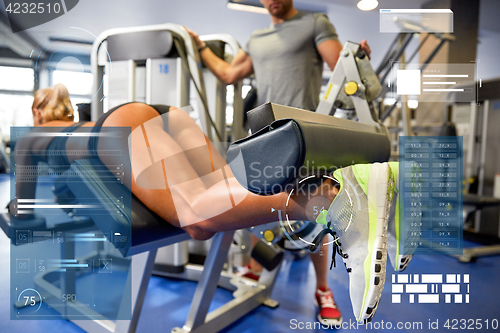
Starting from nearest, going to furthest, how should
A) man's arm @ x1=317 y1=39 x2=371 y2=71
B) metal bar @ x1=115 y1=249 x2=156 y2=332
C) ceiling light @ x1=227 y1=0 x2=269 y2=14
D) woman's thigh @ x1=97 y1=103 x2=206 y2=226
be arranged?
woman's thigh @ x1=97 y1=103 x2=206 y2=226, metal bar @ x1=115 y1=249 x2=156 y2=332, man's arm @ x1=317 y1=39 x2=371 y2=71, ceiling light @ x1=227 y1=0 x2=269 y2=14

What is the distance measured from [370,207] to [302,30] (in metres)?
0.90

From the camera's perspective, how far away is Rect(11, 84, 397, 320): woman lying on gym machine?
21.4 inches

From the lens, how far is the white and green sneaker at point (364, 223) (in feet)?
1.75

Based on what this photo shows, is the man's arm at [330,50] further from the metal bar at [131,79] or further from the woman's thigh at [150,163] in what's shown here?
the metal bar at [131,79]

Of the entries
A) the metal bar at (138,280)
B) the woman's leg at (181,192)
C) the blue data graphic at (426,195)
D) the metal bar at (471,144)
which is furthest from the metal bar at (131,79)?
the metal bar at (471,144)

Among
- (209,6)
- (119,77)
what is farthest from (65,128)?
(209,6)

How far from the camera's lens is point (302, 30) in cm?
120

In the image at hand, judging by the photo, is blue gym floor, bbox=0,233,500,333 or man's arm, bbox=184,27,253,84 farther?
man's arm, bbox=184,27,253,84

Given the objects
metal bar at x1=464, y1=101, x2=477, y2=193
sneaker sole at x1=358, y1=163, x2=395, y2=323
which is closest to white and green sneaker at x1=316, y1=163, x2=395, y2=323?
sneaker sole at x1=358, y1=163, x2=395, y2=323

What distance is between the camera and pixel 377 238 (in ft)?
1.77

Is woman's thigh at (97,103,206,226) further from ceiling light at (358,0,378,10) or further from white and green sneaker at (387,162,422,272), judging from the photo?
ceiling light at (358,0,378,10)

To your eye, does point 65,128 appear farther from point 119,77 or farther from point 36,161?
point 119,77
